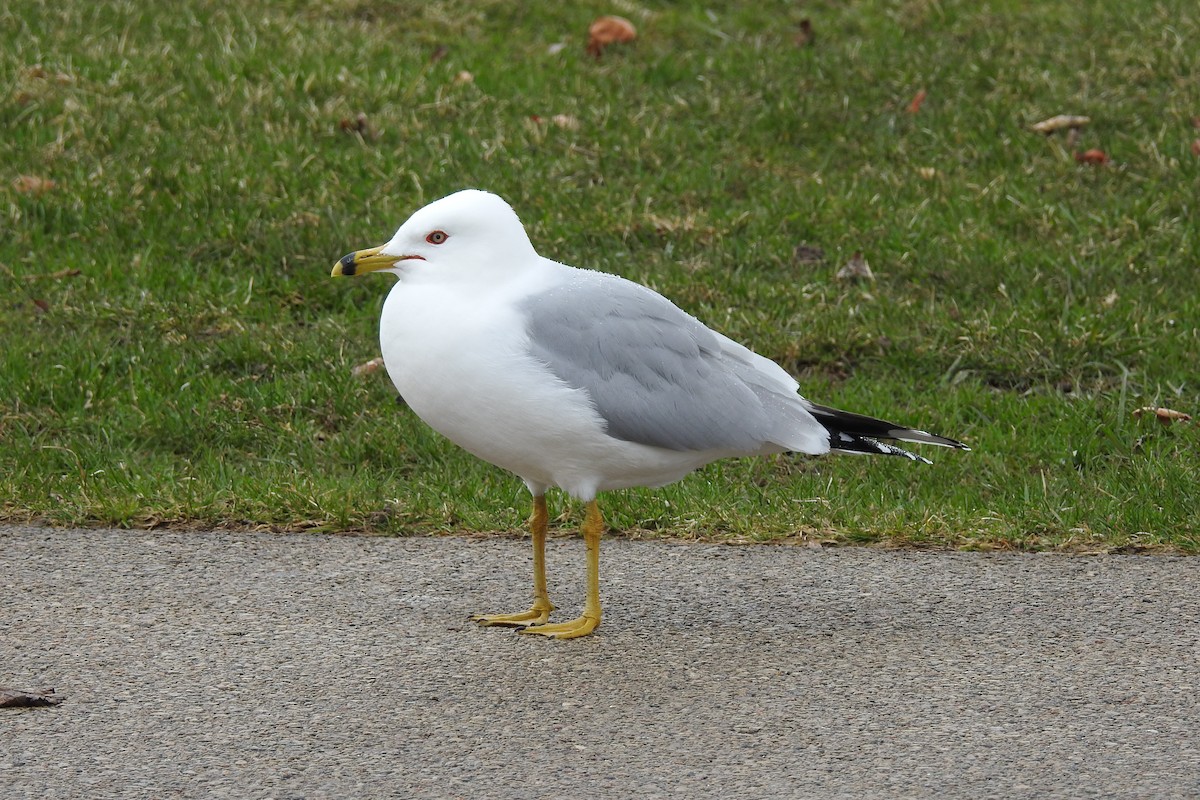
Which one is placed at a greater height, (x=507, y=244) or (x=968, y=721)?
(x=507, y=244)

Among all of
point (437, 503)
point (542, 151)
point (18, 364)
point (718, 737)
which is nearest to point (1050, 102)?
point (542, 151)

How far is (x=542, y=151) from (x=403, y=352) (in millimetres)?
4371

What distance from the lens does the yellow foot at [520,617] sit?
4707 millimetres

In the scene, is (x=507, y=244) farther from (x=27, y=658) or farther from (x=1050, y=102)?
(x=1050, y=102)

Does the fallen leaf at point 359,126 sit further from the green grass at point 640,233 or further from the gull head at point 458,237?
the gull head at point 458,237

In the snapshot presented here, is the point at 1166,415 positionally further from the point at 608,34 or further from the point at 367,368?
the point at 608,34

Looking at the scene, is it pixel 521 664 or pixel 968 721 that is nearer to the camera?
pixel 968 721

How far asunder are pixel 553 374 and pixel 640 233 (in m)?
3.65

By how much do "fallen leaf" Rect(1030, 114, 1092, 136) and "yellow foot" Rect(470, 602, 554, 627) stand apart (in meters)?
5.08

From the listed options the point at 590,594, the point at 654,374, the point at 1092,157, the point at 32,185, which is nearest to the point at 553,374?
the point at 654,374

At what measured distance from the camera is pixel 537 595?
4.77 meters

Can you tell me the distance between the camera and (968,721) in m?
3.93

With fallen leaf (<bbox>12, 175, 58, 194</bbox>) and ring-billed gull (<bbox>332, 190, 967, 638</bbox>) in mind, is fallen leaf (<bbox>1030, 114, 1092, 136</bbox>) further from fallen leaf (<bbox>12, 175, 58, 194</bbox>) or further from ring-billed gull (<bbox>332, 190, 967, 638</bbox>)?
fallen leaf (<bbox>12, 175, 58, 194</bbox>)

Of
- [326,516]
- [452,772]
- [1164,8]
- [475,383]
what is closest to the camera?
[452,772]
